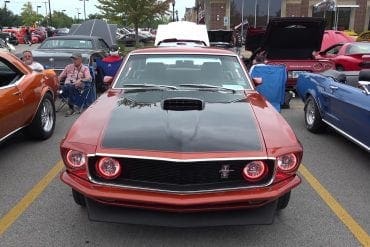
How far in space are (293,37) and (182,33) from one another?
381 centimetres

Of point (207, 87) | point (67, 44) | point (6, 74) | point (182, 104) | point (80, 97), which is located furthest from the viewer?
point (67, 44)

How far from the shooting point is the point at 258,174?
344 centimetres

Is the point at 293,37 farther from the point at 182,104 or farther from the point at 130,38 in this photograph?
the point at 130,38

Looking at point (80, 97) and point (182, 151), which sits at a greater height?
point (182, 151)

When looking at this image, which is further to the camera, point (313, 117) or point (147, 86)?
point (313, 117)

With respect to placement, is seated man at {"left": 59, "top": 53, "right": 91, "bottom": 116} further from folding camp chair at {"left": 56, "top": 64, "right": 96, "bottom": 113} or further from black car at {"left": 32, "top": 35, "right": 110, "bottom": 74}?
black car at {"left": 32, "top": 35, "right": 110, "bottom": 74}

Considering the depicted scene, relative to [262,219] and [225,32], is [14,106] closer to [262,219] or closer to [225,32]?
[262,219]

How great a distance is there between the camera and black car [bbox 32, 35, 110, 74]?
11.1 meters

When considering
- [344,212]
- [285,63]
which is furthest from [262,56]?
[344,212]

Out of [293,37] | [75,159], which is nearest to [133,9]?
[293,37]

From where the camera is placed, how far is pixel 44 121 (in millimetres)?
7172

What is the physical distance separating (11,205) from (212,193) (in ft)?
7.30

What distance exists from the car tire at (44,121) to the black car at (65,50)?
3.89m

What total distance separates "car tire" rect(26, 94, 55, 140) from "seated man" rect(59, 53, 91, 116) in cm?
185
